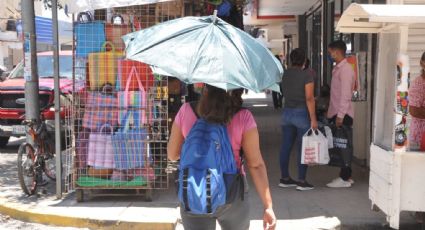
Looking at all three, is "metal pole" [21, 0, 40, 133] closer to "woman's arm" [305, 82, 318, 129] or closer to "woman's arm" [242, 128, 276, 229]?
"woman's arm" [305, 82, 318, 129]

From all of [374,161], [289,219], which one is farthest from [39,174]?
[374,161]

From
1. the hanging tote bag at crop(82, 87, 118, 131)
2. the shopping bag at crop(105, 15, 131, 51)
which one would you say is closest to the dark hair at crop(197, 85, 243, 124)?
the hanging tote bag at crop(82, 87, 118, 131)

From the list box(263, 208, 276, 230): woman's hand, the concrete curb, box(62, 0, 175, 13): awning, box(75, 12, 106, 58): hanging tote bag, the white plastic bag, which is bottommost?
the concrete curb

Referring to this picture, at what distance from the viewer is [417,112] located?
526 cm

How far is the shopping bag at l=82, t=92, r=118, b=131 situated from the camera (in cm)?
653

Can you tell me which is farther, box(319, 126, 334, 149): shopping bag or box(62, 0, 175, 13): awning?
box(319, 126, 334, 149): shopping bag

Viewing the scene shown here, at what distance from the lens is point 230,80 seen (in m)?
3.09

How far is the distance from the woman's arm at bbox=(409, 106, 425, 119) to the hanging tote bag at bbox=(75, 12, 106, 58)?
3.47m

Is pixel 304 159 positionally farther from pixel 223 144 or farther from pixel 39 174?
pixel 223 144

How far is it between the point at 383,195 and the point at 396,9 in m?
1.70

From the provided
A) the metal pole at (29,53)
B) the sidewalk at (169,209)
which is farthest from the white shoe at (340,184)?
the metal pole at (29,53)

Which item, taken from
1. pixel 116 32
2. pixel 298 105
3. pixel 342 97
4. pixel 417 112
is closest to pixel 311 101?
pixel 298 105

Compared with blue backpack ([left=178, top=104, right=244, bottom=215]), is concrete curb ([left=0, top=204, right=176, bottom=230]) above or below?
below

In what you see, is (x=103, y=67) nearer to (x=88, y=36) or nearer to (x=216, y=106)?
(x=88, y=36)
